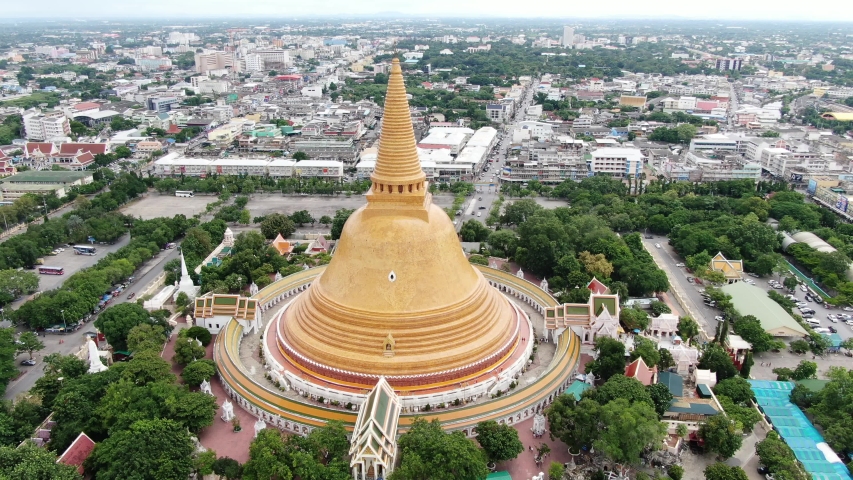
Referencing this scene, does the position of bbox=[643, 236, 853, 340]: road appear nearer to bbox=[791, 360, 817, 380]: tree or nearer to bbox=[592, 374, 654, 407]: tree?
bbox=[791, 360, 817, 380]: tree

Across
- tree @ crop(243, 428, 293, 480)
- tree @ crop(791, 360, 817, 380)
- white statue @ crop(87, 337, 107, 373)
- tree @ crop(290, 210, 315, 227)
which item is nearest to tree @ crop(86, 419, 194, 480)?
tree @ crop(243, 428, 293, 480)

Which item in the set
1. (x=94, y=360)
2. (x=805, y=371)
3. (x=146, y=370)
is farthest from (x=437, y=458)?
(x=805, y=371)

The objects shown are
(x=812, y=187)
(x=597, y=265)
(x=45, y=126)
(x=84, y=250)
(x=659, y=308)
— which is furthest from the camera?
(x=45, y=126)

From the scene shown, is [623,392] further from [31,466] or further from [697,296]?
[31,466]

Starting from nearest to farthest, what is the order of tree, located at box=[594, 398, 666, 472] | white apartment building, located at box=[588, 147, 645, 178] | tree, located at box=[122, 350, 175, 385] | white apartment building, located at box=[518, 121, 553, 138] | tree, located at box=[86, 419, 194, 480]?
1. tree, located at box=[86, 419, 194, 480]
2. tree, located at box=[594, 398, 666, 472]
3. tree, located at box=[122, 350, 175, 385]
4. white apartment building, located at box=[588, 147, 645, 178]
5. white apartment building, located at box=[518, 121, 553, 138]

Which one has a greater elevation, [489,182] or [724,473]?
[724,473]

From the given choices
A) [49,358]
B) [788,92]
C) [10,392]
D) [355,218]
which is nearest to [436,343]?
[355,218]

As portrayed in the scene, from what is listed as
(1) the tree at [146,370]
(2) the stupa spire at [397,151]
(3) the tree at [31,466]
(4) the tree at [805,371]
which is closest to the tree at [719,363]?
(4) the tree at [805,371]
